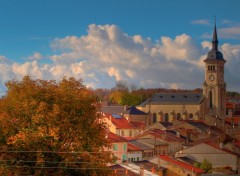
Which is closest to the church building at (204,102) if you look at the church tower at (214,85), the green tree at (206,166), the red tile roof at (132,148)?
the church tower at (214,85)

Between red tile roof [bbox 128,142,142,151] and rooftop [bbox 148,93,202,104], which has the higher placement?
rooftop [bbox 148,93,202,104]

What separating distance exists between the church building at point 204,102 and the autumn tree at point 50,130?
92.5 metres

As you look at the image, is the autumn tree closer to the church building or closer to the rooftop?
the church building

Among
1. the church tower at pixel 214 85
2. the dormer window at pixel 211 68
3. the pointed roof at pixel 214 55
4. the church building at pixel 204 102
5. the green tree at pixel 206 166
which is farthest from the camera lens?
the pointed roof at pixel 214 55

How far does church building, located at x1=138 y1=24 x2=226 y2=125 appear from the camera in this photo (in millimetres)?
125500

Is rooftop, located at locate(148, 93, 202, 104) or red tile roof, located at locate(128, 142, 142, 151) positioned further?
rooftop, located at locate(148, 93, 202, 104)

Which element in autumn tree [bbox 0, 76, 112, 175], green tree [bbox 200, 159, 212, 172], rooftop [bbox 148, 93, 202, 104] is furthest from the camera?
rooftop [bbox 148, 93, 202, 104]

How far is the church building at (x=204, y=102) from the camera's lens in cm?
12550

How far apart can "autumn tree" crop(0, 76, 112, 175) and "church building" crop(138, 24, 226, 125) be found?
92.5m

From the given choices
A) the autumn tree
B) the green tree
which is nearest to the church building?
the green tree

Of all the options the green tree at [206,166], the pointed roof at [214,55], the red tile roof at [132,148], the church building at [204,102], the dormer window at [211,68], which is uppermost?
the pointed roof at [214,55]

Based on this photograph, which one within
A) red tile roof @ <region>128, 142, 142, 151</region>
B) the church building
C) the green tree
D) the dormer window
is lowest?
the green tree

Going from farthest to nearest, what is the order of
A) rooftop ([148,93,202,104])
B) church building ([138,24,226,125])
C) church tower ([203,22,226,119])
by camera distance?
rooftop ([148,93,202,104]), church building ([138,24,226,125]), church tower ([203,22,226,119])

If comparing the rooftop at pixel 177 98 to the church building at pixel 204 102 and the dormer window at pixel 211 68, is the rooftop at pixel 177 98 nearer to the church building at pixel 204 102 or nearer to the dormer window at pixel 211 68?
the church building at pixel 204 102
